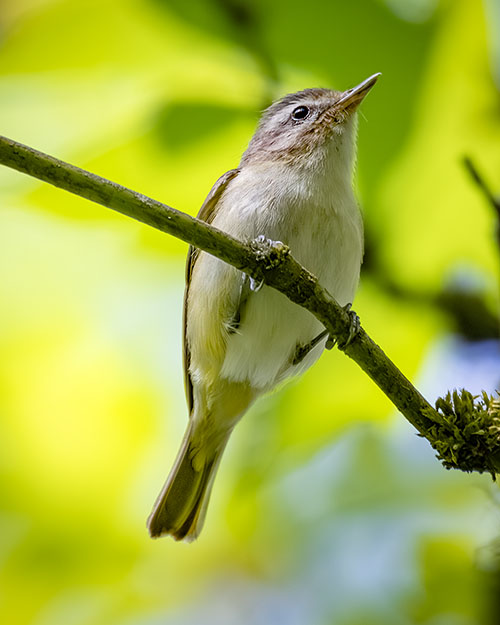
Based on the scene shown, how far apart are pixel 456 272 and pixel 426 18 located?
0.90 meters

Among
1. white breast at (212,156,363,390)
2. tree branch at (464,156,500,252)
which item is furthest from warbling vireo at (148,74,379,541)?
tree branch at (464,156,500,252)

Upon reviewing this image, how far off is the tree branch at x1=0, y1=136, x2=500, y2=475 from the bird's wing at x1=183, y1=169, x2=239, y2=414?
2.30ft

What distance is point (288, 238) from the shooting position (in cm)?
170

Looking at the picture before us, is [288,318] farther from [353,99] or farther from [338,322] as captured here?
[353,99]

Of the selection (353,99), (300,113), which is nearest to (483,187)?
(353,99)

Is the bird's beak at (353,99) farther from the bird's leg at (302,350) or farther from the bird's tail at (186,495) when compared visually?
the bird's tail at (186,495)

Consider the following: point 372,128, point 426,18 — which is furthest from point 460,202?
point 426,18

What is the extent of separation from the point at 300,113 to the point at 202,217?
0.44 meters

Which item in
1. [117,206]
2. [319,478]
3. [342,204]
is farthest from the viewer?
[319,478]

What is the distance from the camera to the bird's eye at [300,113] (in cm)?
200

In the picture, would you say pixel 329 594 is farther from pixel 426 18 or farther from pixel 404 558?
pixel 426 18

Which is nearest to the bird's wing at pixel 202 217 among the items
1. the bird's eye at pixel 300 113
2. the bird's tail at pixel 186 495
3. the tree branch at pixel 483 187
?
the bird's tail at pixel 186 495

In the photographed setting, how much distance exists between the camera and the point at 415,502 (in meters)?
2.34

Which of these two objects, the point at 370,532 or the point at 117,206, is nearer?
the point at 117,206
